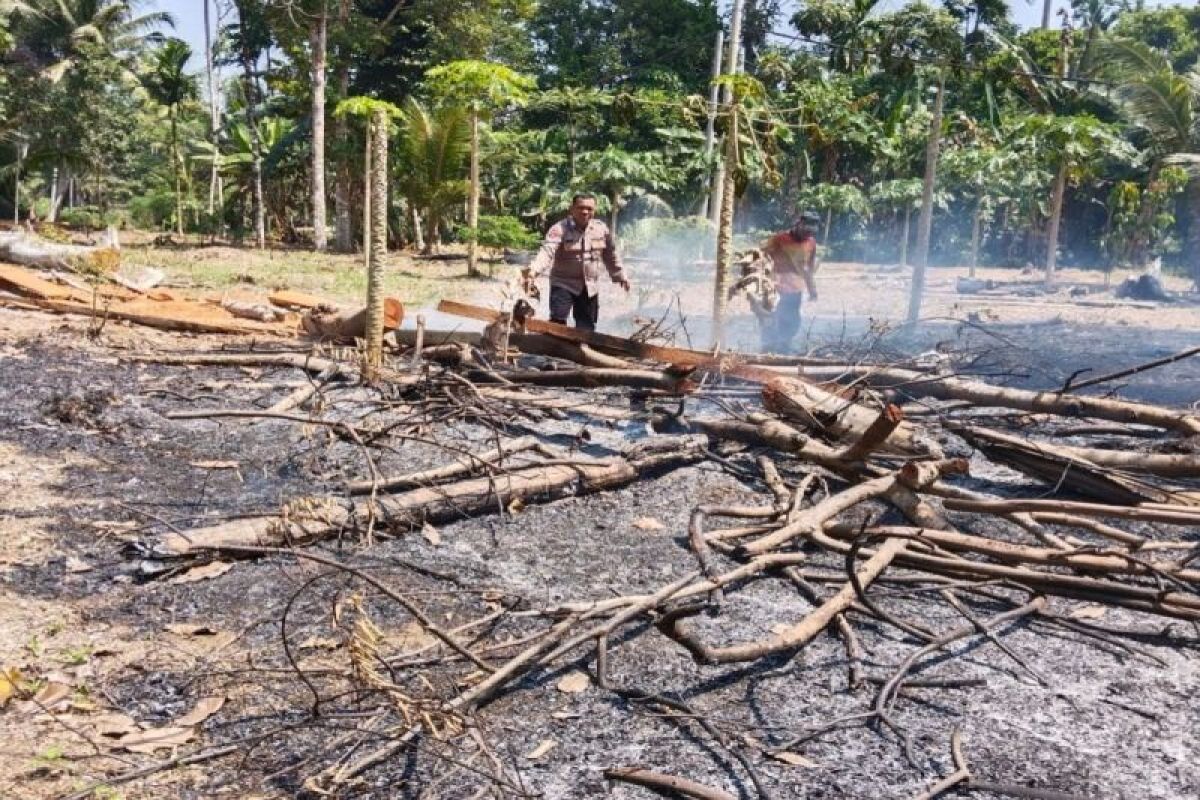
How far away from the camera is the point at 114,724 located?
288cm

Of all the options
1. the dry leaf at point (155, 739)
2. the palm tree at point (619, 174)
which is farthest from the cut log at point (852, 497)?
the palm tree at point (619, 174)

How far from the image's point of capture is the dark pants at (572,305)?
328 inches

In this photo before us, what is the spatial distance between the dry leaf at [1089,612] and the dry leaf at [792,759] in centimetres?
170

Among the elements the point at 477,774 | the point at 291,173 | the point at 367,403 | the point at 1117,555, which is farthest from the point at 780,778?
the point at 291,173

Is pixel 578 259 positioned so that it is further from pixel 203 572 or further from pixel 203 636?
pixel 203 636

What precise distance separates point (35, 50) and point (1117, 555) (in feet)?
114

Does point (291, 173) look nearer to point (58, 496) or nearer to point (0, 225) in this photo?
point (0, 225)

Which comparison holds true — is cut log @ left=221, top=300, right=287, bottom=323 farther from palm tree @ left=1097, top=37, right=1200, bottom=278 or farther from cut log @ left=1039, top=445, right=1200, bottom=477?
palm tree @ left=1097, top=37, right=1200, bottom=278

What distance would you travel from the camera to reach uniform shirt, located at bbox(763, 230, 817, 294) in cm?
923

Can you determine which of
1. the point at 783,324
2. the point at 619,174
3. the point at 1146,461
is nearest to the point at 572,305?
Result: the point at 783,324

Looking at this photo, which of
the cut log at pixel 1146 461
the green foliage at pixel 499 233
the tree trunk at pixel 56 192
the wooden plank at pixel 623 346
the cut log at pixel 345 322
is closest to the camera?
the cut log at pixel 1146 461

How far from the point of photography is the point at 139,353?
8.69 m

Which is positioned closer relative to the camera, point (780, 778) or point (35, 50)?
point (780, 778)

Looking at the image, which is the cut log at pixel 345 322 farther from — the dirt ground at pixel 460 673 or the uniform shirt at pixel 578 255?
the dirt ground at pixel 460 673
